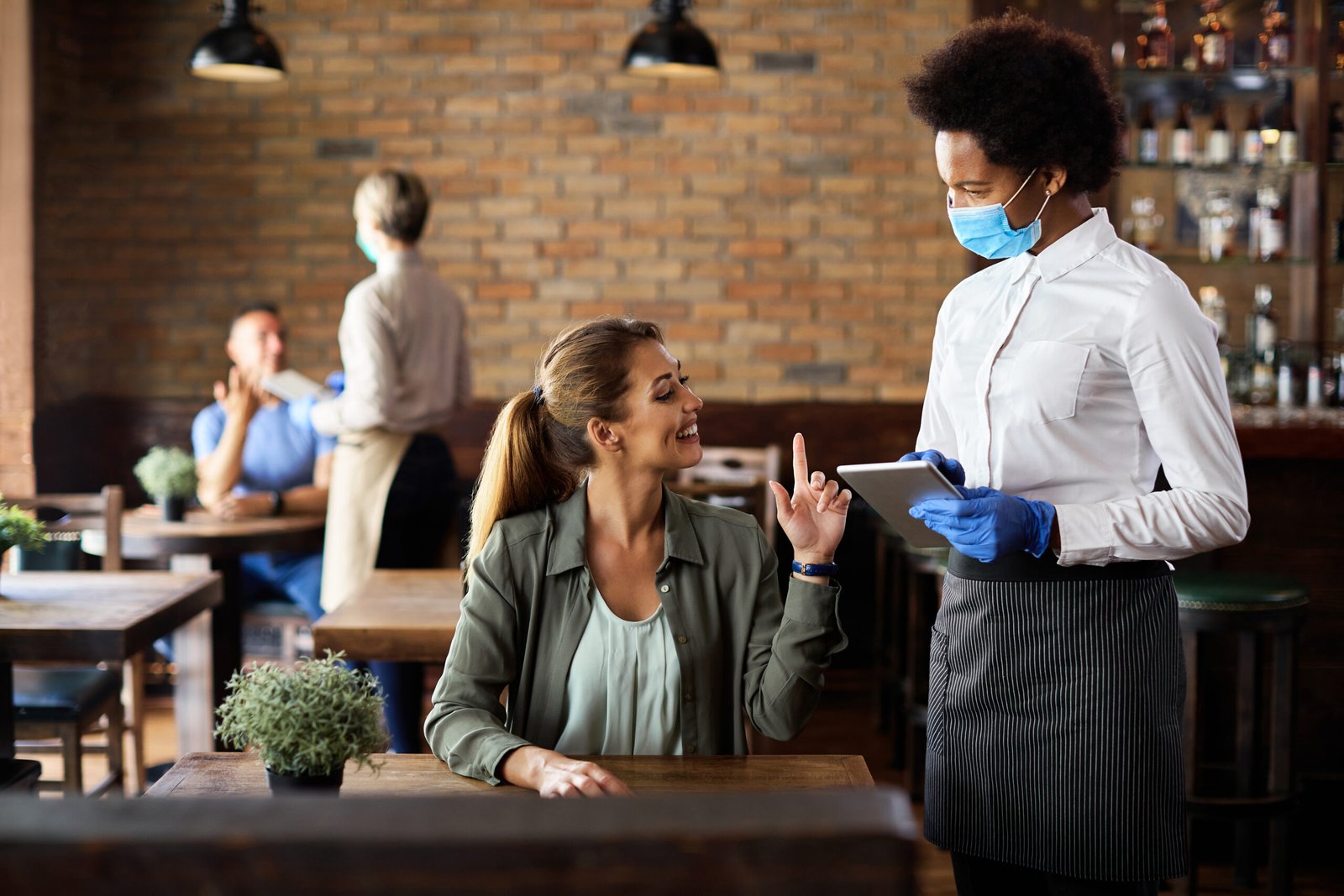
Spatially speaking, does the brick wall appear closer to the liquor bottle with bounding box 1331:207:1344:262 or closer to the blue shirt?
the blue shirt

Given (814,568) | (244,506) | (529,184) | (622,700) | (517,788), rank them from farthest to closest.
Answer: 1. (529,184)
2. (244,506)
3. (622,700)
4. (814,568)
5. (517,788)

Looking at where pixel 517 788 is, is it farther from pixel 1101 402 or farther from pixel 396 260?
pixel 396 260

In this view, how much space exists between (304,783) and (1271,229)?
11.9 feet

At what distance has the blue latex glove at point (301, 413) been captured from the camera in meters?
4.27

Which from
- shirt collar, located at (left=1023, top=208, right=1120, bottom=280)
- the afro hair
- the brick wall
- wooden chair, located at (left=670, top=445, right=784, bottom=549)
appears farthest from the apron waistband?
the brick wall

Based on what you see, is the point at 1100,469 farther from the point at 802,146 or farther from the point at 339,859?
the point at 802,146

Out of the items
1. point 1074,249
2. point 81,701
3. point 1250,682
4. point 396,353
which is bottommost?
point 81,701

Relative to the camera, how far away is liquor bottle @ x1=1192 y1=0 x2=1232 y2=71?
392cm

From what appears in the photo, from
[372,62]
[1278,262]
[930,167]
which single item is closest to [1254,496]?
[1278,262]

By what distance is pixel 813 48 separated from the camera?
5.15m

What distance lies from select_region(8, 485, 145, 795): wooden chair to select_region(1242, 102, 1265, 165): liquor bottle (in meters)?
3.53

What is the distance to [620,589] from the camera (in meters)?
1.83

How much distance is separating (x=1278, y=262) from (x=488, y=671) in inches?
129

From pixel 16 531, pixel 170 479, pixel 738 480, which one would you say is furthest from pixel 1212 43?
pixel 16 531
